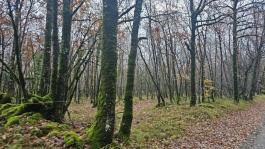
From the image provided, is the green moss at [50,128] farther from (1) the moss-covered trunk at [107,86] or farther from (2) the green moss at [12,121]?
(1) the moss-covered trunk at [107,86]

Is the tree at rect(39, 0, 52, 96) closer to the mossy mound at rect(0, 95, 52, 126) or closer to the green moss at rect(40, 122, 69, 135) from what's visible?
the mossy mound at rect(0, 95, 52, 126)

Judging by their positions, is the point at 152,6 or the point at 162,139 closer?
the point at 162,139

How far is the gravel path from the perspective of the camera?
10266 millimetres

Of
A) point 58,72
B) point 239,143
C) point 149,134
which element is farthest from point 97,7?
point 239,143

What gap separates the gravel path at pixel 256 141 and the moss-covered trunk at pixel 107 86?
17.8 feet

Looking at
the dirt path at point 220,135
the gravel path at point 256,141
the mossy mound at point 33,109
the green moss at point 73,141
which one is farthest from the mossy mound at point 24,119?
the gravel path at point 256,141

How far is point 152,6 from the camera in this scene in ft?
93.8

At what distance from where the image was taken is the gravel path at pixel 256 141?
33.7ft

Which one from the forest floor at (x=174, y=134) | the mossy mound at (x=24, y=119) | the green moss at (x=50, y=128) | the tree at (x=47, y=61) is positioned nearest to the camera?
the forest floor at (x=174, y=134)

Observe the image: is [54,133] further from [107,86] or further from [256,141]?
[256,141]

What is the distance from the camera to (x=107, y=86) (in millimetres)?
7812

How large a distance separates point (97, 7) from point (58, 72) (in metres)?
9.81

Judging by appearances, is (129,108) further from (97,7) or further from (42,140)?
(97,7)

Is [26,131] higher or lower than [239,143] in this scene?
higher
